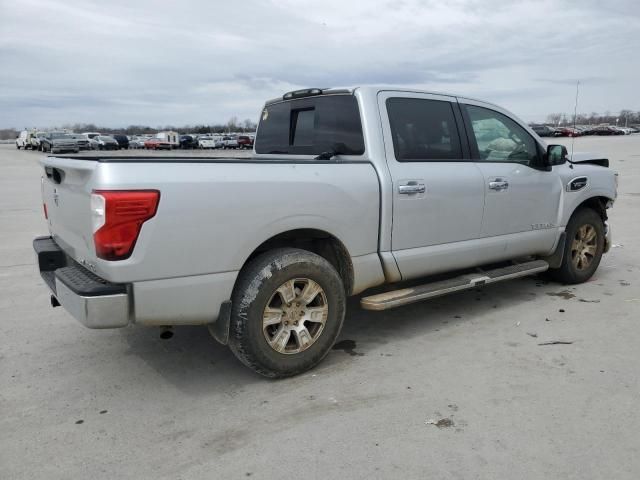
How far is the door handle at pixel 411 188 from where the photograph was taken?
159 inches

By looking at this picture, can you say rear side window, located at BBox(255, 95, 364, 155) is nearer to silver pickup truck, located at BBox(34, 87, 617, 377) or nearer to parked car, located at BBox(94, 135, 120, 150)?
silver pickup truck, located at BBox(34, 87, 617, 377)

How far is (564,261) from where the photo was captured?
568cm

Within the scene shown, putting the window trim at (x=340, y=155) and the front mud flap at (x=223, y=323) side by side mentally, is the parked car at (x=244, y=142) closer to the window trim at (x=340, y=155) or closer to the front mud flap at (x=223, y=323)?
the window trim at (x=340, y=155)

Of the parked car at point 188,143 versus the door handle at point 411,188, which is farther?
the parked car at point 188,143

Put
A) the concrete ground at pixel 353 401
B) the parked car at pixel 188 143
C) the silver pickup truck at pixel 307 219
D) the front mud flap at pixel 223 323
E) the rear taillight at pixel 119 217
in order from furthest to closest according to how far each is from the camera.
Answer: the parked car at pixel 188 143, the front mud flap at pixel 223 323, the silver pickup truck at pixel 307 219, the rear taillight at pixel 119 217, the concrete ground at pixel 353 401

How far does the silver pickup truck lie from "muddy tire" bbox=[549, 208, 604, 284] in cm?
13

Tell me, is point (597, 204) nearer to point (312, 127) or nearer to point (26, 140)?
point (312, 127)

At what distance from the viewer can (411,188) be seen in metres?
4.09

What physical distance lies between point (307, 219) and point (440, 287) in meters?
1.41

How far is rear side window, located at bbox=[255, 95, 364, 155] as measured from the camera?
420cm

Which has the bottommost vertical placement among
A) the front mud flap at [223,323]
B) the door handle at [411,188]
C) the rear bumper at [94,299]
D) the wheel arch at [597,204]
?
the front mud flap at [223,323]

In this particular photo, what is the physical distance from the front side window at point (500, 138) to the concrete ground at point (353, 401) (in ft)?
4.65

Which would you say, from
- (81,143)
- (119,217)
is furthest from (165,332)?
(81,143)

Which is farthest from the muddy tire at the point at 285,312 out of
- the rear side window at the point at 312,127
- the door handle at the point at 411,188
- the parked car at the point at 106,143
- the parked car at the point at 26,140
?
the parked car at the point at 26,140
